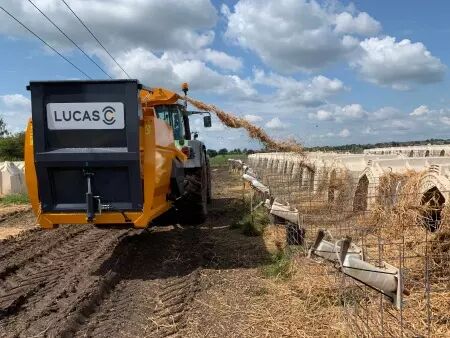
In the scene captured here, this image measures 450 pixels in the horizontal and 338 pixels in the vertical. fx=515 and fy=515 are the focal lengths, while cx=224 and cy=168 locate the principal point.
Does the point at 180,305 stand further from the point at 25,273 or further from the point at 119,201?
the point at 25,273

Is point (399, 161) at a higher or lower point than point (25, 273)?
higher

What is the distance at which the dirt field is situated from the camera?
5125mm

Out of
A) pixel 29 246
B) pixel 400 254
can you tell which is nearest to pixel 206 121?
pixel 29 246

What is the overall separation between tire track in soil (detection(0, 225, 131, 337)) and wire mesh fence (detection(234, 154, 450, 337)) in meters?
2.94

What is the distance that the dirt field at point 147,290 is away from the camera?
5.12 metres

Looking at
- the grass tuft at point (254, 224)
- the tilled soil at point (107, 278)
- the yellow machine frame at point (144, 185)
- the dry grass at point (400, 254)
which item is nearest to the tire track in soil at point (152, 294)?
the tilled soil at point (107, 278)

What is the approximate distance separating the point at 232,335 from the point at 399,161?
7.58 meters

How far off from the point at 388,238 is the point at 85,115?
4358mm

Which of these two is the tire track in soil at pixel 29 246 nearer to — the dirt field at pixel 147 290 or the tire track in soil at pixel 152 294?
the dirt field at pixel 147 290

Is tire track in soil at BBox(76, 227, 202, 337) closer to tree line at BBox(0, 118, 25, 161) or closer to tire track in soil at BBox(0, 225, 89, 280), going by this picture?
tire track in soil at BBox(0, 225, 89, 280)

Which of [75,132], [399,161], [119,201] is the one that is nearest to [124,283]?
[119,201]

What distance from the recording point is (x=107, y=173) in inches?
276

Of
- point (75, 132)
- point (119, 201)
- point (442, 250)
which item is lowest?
point (442, 250)

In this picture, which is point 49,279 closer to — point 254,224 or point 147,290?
→ point 147,290
